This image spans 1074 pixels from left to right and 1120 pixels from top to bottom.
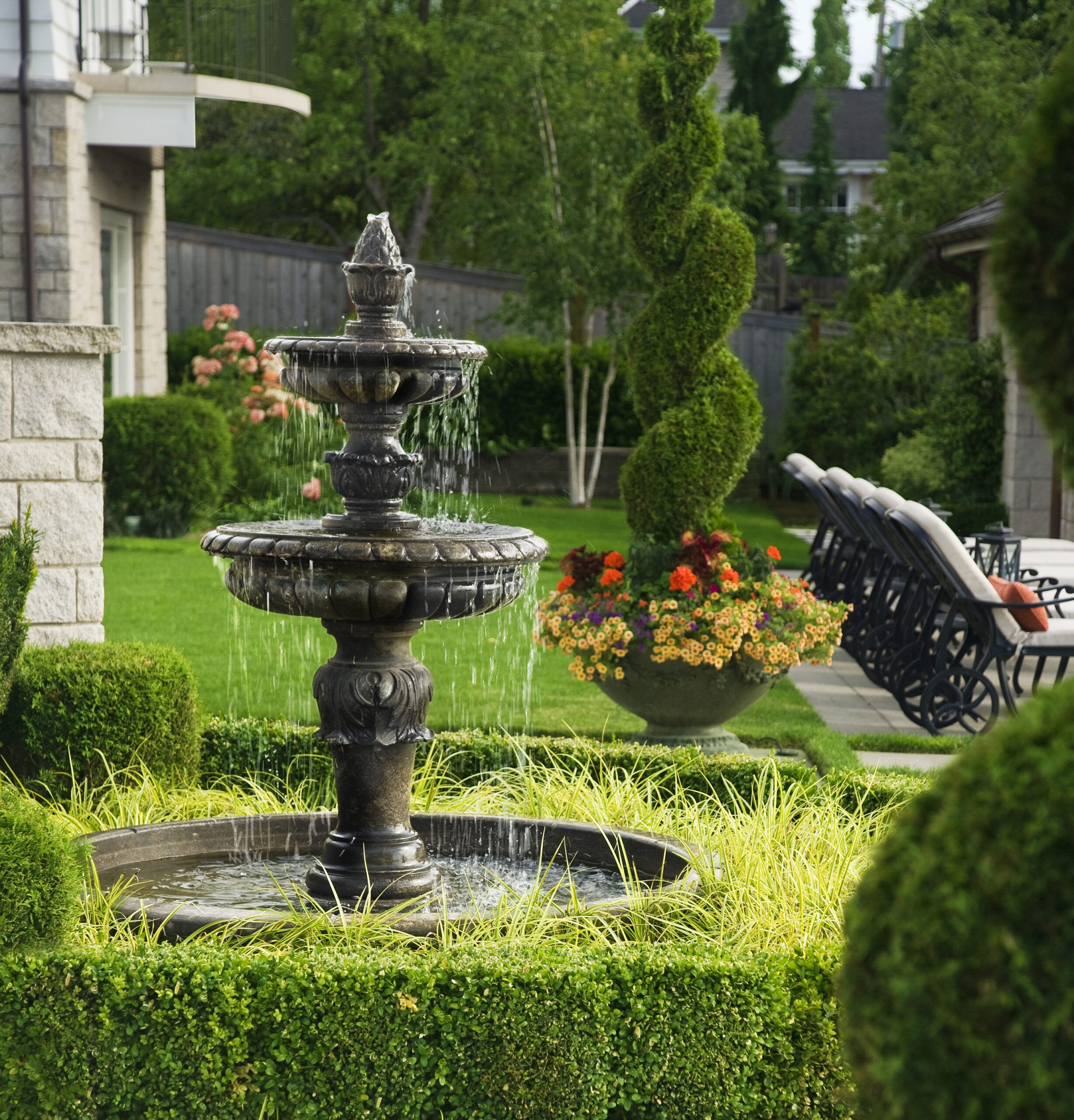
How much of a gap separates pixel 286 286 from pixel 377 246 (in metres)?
17.1

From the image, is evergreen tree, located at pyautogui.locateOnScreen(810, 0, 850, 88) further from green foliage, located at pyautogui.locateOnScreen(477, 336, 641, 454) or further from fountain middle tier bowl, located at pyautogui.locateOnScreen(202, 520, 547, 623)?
fountain middle tier bowl, located at pyautogui.locateOnScreen(202, 520, 547, 623)

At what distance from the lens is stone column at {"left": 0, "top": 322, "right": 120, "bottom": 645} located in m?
5.99

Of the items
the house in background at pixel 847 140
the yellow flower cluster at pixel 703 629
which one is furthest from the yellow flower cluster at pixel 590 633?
the house in background at pixel 847 140

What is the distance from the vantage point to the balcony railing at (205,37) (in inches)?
541

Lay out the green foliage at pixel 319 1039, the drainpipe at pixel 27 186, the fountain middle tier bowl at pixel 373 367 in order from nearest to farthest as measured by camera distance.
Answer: the green foliage at pixel 319 1039, the fountain middle tier bowl at pixel 373 367, the drainpipe at pixel 27 186

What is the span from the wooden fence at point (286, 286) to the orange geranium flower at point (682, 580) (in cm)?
1368

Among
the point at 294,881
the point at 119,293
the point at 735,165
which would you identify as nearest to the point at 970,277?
the point at 735,165

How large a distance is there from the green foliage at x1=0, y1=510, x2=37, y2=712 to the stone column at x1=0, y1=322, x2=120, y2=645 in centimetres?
83

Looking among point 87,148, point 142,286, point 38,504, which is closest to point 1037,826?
point 38,504

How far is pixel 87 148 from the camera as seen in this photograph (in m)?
13.5

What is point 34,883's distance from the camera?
3.62 meters

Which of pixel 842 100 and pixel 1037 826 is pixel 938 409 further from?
pixel 842 100

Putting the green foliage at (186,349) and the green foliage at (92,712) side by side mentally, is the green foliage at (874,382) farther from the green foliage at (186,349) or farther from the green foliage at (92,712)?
the green foliage at (92,712)

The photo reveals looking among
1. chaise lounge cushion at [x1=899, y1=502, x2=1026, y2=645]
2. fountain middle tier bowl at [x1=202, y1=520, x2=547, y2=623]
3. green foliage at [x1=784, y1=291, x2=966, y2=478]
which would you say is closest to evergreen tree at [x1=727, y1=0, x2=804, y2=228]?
green foliage at [x1=784, y1=291, x2=966, y2=478]
